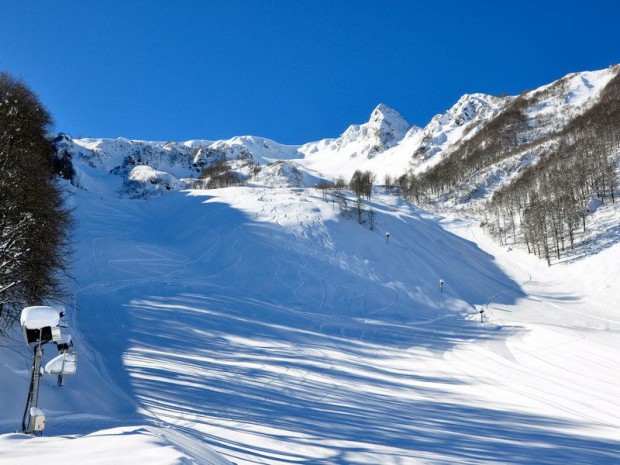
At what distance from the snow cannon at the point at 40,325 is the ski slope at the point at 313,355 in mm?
1267

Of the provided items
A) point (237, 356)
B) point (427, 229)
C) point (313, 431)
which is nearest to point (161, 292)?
point (237, 356)

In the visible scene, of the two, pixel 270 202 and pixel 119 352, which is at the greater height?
pixel 270 202

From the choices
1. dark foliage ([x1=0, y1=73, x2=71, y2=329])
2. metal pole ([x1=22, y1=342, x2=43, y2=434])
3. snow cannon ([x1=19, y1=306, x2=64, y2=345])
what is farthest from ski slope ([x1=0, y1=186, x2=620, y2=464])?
dark foliage ([x1=0, y1=73, x2=71, y2=329])

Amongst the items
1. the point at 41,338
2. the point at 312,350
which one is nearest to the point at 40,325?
the point at 41,338

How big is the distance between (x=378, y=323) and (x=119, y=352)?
601 inches

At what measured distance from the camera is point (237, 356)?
16297 mm

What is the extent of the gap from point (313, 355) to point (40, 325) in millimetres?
13236

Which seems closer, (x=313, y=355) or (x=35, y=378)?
(x=35, y=378)

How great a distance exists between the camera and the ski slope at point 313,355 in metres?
8.56

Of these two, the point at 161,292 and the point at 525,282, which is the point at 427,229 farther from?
the point at 161,292

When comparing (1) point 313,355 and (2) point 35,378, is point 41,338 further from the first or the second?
(1) point 313,355

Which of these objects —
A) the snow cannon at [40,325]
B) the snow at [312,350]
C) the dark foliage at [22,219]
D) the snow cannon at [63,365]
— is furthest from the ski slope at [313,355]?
the dark foliage at [22,219]

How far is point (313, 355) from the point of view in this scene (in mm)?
17266

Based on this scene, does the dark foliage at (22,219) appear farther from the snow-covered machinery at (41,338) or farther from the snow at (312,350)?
the snow-covered machinery at (41,338)
